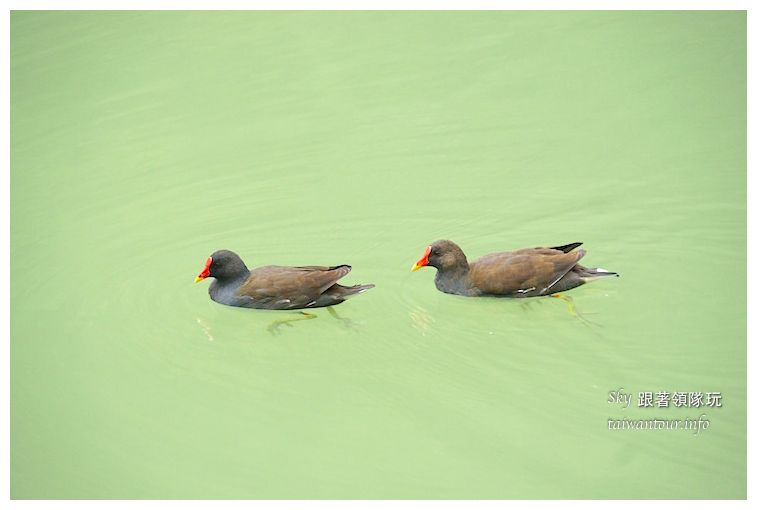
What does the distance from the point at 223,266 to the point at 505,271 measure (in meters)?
1.42

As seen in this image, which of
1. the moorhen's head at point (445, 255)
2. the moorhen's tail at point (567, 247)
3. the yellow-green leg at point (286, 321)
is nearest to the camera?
the yellow-green leg at point (286, 321)

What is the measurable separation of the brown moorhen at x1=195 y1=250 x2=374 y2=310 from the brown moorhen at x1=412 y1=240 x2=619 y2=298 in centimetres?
46

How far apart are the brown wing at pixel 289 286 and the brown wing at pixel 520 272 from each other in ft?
2.31

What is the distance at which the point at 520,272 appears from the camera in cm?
663

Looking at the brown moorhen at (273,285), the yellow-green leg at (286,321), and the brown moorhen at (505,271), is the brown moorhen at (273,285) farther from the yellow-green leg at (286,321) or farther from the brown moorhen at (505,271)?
the brown moorhen at (505,271)

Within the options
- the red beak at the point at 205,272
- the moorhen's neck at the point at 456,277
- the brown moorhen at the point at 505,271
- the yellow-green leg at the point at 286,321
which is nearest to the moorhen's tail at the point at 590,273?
the brown moorhen at the point at 505,271

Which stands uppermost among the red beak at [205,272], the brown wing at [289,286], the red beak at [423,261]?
the red beak at [205,272]

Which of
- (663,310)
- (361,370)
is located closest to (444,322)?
(361,370)

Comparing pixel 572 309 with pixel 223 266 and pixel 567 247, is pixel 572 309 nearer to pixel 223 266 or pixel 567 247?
pixel 567 247

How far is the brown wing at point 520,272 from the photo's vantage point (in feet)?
21.7

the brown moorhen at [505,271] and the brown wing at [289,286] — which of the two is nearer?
the brown wing at [289,286]

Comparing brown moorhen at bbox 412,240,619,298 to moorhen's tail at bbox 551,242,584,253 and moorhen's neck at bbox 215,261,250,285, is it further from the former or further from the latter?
moorhen's neck at bbox 215,261,250,285

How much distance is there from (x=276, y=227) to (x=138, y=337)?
131cm

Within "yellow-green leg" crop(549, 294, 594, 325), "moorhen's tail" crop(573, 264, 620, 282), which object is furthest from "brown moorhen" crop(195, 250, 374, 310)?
"moorhen's tail" crop(573, 264, 620, 282)
